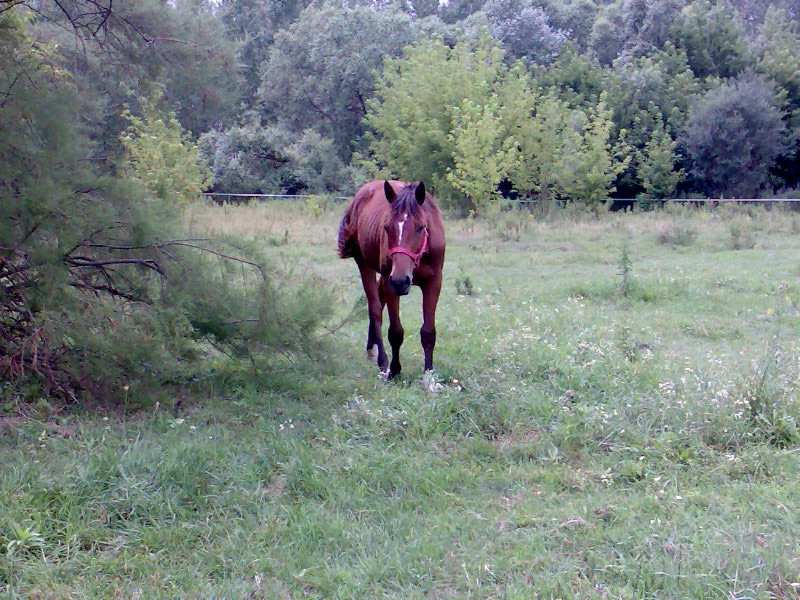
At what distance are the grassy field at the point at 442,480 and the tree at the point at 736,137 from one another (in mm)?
23970

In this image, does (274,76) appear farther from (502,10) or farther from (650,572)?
(650,572)

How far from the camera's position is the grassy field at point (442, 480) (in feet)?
11.6

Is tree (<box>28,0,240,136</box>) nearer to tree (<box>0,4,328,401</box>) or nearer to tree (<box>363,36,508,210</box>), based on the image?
tree (<box>0,4,328,401</box>)

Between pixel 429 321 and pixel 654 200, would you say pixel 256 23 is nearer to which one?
pixel 654 200

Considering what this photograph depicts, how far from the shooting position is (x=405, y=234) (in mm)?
6246

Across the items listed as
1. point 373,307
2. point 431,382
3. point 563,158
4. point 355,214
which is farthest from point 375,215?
point 563,158

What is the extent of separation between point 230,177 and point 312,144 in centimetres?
418

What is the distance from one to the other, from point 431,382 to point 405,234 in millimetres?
1280

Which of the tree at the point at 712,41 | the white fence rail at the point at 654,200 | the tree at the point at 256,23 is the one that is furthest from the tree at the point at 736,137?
the tree at the point at 256,23

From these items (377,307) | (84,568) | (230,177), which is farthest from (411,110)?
(84,568)

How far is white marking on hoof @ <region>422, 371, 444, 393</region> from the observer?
20.4 ft

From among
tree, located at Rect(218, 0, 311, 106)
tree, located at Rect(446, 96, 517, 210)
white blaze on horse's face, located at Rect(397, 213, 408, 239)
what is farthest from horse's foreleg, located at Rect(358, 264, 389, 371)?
tree, located at Rect(218, 0, 311, 106)

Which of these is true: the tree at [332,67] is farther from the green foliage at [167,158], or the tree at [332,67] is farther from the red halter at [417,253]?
the red halter at [417,253]

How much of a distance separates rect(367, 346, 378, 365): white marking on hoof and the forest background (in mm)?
1422
